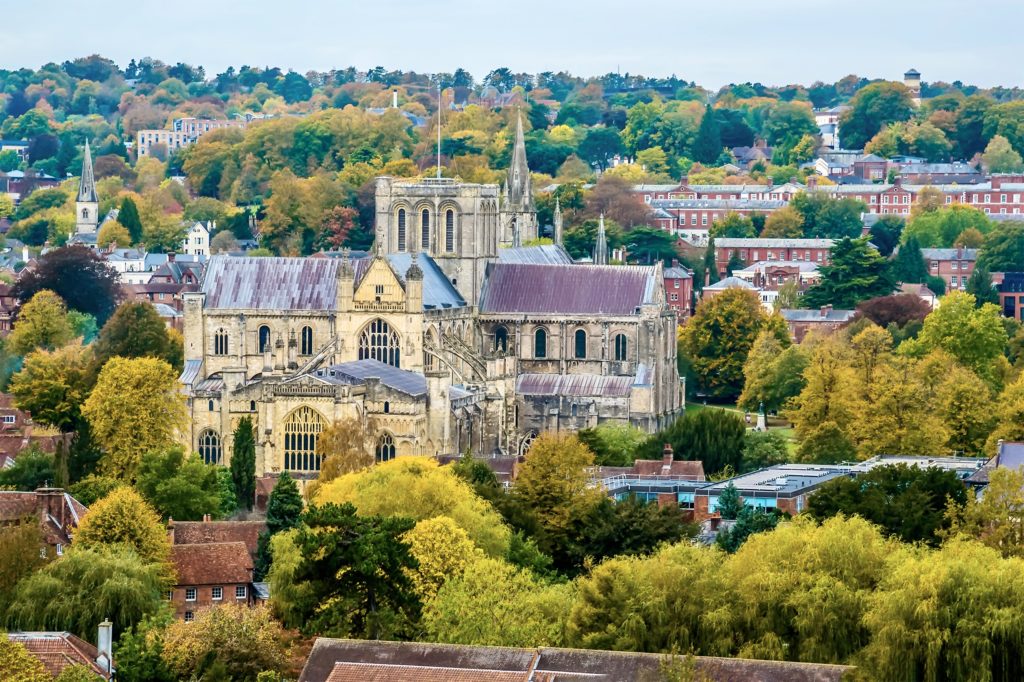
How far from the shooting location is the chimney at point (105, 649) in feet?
193

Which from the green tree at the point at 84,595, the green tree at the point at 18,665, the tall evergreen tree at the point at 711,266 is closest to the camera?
the green tree at the point at 18,665

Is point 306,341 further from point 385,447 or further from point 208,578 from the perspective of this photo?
point 208,578

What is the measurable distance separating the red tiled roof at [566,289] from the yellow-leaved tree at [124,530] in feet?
129

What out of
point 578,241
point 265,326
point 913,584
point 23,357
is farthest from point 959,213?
point 913,584

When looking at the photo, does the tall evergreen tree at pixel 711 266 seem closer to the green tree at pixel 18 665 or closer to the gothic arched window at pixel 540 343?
the gothic arched window at pixel 540 343

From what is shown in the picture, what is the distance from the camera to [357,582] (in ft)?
204

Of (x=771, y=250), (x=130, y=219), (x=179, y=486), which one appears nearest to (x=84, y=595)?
(x=179, y=486)

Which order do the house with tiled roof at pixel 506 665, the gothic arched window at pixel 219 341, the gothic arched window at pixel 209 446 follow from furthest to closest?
the gothic arched window at pixel 219 341 < the gothic arched window at pixel 209 446 < the house with tiled roof at pixel 506 665

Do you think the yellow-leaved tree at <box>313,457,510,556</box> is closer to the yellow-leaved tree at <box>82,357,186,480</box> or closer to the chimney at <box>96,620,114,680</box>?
the chimney at <box>96,620,114,680</box>

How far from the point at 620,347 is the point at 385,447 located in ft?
52.2

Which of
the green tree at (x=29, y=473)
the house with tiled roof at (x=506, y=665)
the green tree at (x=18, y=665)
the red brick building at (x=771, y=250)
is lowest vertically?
the red brick building at (x=771, y=250)

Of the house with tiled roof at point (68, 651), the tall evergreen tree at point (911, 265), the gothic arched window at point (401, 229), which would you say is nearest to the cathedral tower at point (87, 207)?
the tall evergreen tree at point (911, 265)

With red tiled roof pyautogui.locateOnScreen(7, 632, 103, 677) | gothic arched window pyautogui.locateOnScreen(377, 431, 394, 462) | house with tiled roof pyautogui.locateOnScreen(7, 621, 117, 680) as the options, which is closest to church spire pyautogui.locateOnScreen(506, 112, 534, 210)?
gothic arched window pyautogui.locateOnScreen(377, 431, 394, 462)

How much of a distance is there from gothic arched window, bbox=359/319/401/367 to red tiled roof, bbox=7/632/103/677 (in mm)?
44100
